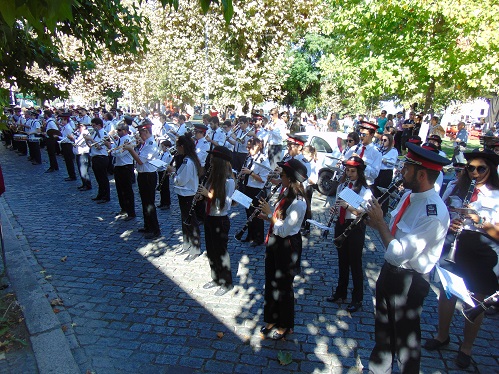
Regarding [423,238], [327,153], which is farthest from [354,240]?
[327,153]

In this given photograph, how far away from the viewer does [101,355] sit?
12.6 feet

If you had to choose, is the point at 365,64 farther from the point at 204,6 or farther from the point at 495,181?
the point at 204,6

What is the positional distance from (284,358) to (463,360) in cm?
189

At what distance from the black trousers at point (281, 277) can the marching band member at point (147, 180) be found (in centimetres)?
372

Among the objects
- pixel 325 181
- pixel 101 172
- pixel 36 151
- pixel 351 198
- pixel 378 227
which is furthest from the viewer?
pixel 36 151

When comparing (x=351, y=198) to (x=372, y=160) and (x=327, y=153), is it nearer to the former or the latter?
(x=372, y=160)

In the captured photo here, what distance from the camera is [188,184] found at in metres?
6.26

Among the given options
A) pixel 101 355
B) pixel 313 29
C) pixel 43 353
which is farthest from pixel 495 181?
pixel 313 29

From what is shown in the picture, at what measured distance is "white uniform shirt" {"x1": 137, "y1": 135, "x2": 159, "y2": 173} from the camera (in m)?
7.21

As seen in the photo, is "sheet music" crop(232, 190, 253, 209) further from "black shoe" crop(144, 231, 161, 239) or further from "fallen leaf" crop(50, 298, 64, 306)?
"black shoe" crop(144, 231, 161, 239)

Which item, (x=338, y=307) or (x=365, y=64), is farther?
(x=365, y=64)

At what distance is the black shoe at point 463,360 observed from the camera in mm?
3754

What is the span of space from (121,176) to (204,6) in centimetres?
629

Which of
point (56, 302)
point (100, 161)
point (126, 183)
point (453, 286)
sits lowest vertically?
point (56, 302)
